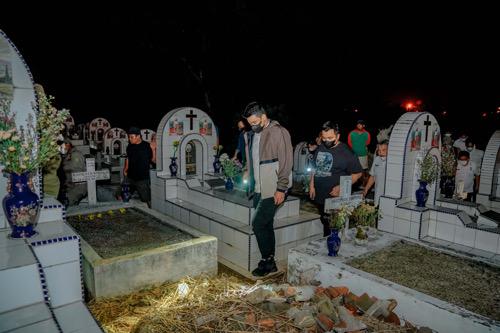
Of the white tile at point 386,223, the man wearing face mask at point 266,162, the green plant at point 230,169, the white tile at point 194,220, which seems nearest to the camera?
the man wearing face mask at point 266,162

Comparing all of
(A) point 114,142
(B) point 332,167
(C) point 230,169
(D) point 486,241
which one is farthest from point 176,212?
(A) point 114,142

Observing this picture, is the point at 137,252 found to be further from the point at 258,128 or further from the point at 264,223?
the point at 258,128

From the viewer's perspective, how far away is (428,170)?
23.3 ft

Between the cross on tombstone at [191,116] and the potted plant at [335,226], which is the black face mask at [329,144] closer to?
the potted plant at [335,226]

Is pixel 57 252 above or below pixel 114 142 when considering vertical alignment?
below

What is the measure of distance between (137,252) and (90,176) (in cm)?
505

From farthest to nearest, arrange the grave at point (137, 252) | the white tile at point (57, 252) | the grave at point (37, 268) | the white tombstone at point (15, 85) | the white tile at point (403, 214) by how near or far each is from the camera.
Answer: the white tile at point (403, 214) < the grave at point (137, 252) < the white tombstone at point (15, 85) < the white tile at point (57, 252) < the grave at point (37, 268)

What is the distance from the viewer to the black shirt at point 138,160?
8.88 metres

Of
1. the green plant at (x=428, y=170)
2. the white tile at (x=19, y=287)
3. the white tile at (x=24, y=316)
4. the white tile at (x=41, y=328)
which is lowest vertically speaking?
the white tile at (x=41, y=328)

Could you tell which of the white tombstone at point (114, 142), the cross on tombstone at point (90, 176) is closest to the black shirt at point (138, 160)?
the cross on tombstone at point (90, 176)

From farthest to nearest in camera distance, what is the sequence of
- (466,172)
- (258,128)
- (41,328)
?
(466,172) < (258,128) < (41,328)

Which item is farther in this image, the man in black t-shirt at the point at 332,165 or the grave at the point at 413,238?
the man in black t-shirt at the point at 332,165

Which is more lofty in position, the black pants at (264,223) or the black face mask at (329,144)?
the black face mask at (329,144)

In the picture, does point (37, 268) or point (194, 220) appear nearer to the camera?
point (37, 268)
